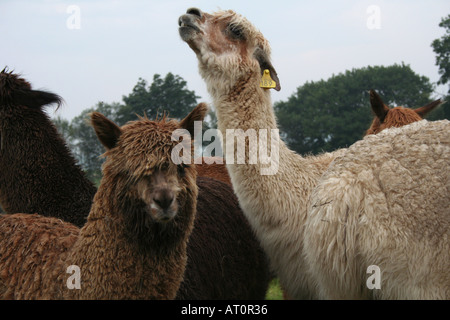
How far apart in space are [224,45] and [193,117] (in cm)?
124

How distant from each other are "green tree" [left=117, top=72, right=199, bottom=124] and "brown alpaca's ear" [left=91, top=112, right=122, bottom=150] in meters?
8.32

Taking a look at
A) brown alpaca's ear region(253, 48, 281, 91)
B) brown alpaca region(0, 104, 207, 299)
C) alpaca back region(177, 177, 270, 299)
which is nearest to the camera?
brown alpaca region(0, 104, 207, 299)

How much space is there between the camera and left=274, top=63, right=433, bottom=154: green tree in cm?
3098

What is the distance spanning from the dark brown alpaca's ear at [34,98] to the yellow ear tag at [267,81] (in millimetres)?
2040

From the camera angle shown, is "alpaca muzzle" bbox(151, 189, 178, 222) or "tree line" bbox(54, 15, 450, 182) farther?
"tree line" bbox(54, 15, 450, 182)

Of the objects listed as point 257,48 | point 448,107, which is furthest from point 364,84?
point 257,48

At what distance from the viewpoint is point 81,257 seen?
9.20 feet

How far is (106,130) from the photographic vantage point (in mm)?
2869

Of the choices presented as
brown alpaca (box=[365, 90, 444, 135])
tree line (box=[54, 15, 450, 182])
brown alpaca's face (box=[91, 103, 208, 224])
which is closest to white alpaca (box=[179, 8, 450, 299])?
brown alpaca's face (box=[91, 103, 208, 224])

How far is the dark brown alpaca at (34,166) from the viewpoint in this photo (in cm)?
421

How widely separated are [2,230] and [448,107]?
2387cm

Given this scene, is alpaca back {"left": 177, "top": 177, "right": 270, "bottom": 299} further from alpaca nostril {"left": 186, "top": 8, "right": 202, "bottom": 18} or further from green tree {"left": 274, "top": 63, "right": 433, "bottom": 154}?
green tree {"left": 274, "top": 63, "right": 433, "bottom": 154}

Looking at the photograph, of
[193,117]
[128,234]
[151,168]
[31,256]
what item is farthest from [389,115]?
[31,256]
